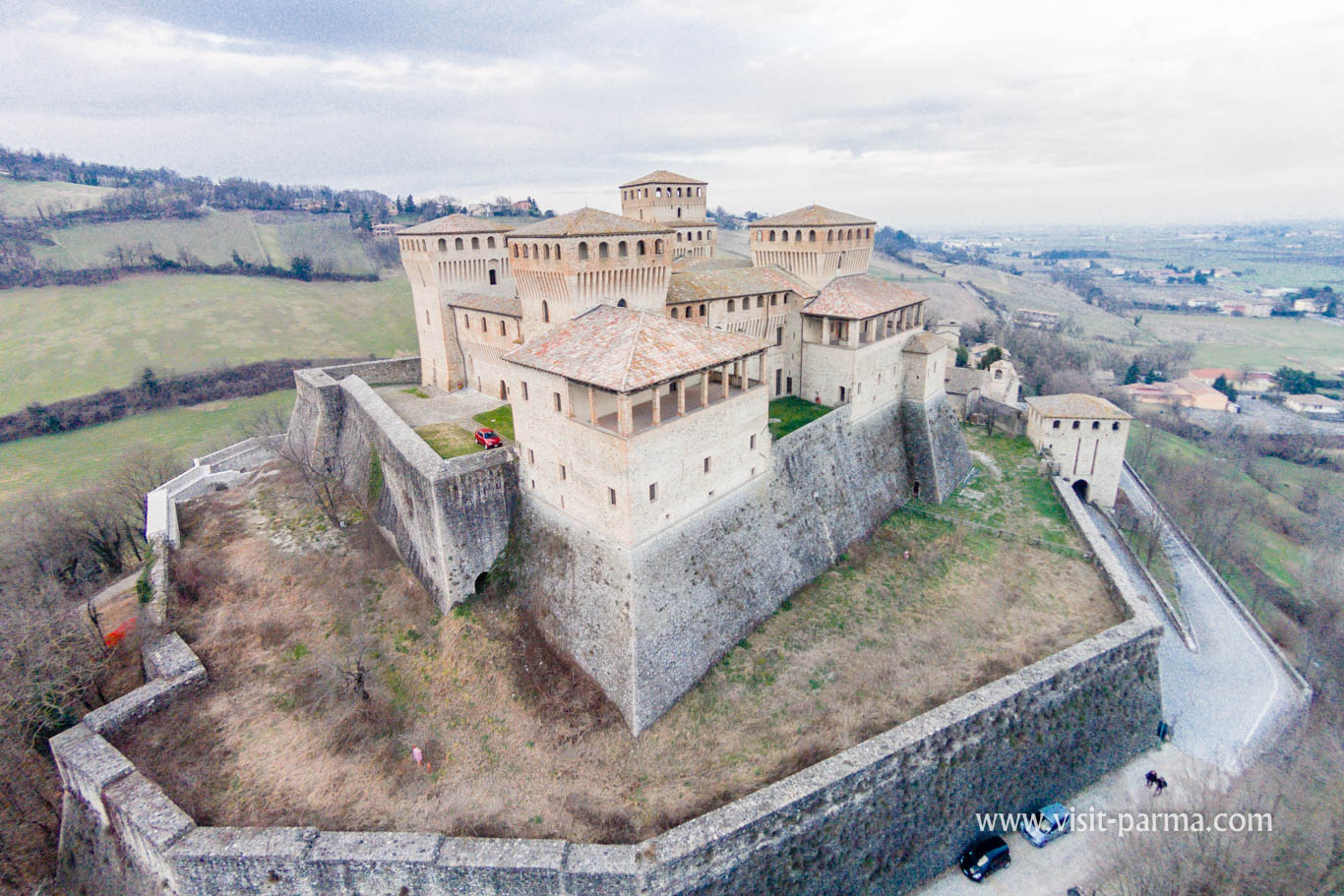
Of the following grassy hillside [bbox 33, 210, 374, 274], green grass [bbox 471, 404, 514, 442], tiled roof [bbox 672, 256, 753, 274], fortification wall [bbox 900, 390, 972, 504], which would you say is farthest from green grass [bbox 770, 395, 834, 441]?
grassy hillside [bbox 33, 210, 374, 274]

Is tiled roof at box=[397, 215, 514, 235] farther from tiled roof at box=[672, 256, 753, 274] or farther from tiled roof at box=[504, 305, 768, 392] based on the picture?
tiled roof at box=[504, 305, 768, 392]

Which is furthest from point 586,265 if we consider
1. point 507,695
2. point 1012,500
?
point 1012,500

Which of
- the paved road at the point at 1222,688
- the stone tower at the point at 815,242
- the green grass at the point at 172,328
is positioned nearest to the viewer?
the paved road at the point at 1222,688

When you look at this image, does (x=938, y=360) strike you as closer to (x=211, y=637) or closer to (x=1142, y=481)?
(x=1142, y=481)

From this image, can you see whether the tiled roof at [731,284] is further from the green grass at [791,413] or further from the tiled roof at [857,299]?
the green grass at [791,413]

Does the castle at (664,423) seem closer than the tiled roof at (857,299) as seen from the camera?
Yes

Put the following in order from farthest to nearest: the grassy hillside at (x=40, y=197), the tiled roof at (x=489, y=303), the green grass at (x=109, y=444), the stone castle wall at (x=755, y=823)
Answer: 1. the grassy hillside at (x=40, y=197)
2. the green grass at (x=109, y=444)
3. the tiled roof at (x=489, y=303)
4. the stone castle wall at (x=755, y=823)

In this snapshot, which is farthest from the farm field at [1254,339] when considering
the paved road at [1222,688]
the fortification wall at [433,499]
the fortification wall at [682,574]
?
the fortification wall at [433,499]
